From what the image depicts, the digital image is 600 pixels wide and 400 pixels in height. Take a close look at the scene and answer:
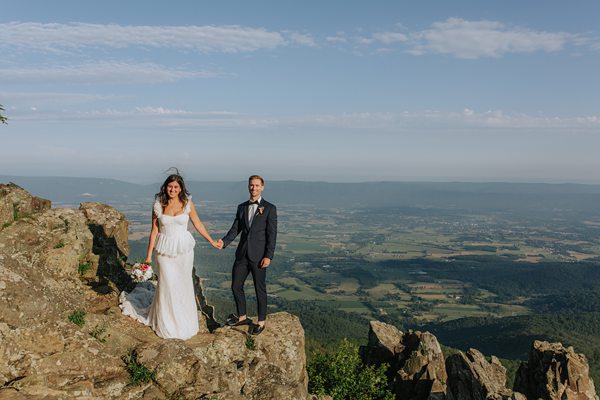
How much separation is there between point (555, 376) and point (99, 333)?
109 feet

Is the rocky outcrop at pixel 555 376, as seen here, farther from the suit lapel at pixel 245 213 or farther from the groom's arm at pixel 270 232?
the suit lapel at pixel 245 213

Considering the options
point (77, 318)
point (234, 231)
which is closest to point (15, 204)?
point (77, 318)

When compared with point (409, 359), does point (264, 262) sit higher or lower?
higher

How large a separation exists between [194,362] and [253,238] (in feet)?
15.2

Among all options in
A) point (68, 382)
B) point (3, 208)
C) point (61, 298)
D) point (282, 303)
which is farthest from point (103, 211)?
point (282, 303)

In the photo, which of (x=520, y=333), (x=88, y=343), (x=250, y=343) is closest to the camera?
(x=88, y=343)

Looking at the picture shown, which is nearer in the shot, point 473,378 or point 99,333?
point 99,333

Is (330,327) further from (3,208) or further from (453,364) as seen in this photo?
(3,208)

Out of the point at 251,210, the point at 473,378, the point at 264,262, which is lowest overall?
the point at 473,378

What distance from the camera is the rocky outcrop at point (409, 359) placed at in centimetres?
2812

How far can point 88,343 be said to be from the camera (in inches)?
464

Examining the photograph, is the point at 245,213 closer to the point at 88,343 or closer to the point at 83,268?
the point at 88,343

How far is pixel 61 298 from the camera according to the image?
42.1 ft

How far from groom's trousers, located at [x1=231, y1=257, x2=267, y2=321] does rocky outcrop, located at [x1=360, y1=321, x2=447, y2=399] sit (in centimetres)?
1649
